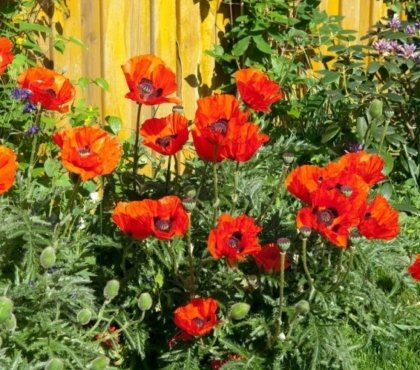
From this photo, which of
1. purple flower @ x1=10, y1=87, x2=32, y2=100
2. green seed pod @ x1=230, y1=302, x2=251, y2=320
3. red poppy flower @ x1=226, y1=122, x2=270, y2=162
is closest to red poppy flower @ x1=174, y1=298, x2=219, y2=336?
green seed pod @ x1=230, y1=302, x2=251, y2=320

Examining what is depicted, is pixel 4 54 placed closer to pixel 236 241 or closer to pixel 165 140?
pixel 165 140

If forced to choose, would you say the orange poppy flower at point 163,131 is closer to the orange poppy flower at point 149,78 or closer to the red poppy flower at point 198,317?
the orange poppy flower at point 149,78

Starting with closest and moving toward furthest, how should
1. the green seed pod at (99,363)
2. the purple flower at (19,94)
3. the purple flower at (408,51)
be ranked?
1. the green seed pod at (99,363)
2. the purple flower at (19,94)
3. the purple flower at (408,51)

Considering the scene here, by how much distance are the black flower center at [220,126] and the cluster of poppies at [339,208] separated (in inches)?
10.3

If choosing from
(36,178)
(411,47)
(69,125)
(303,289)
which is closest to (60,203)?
(36,178)

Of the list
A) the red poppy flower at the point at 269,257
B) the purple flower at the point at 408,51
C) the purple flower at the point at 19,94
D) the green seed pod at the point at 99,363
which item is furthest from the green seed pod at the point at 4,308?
the purple flower at the point at 408,51

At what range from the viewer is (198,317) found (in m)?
3.09

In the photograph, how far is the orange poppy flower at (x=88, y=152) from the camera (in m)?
2.95

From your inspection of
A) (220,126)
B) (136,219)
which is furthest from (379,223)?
(136,219)

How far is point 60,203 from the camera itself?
430 cm

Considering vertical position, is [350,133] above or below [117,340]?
above

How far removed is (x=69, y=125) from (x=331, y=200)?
7.26ft

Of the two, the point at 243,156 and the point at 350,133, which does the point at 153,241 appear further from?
the point at 350,133

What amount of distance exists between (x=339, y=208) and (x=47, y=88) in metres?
1.06
